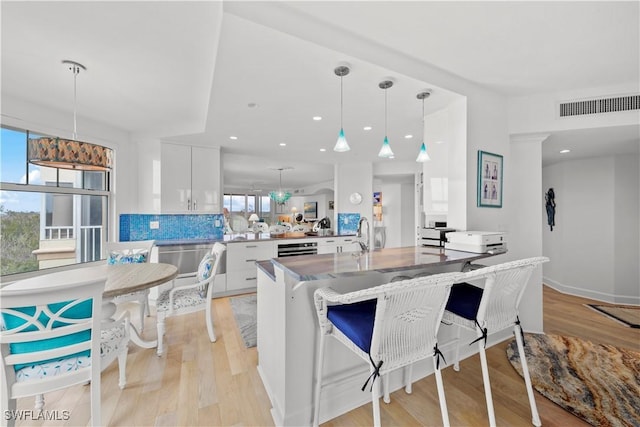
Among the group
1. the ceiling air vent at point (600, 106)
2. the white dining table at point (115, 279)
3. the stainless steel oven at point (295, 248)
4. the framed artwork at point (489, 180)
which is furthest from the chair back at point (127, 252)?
the ceiling air vent at point (600, 106)

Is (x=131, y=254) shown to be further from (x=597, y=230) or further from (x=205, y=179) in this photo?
(x=597, y=230)

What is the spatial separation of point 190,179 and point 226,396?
10.4ft

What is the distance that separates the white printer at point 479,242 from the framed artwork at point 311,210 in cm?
1035

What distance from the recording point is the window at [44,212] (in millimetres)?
2658

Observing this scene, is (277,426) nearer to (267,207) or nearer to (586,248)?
(586,248)

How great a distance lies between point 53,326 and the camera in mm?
1303

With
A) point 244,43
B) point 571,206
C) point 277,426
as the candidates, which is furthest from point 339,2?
point 571,206

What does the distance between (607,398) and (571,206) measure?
3632mm

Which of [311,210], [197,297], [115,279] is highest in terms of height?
[311,210]

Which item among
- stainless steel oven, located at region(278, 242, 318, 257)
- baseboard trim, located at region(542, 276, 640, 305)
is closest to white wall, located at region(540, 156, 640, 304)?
baseboard trim, located at region(542, 276, 640, 305)

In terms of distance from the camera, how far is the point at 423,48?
75.0 inches

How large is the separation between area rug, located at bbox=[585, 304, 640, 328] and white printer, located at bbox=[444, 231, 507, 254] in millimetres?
2560

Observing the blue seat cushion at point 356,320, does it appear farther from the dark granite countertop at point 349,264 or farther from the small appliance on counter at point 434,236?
the small appliance on counter at point 434,236

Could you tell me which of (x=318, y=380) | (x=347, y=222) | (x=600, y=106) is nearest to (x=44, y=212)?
(x=318, y=380)
